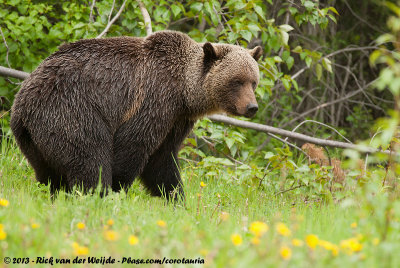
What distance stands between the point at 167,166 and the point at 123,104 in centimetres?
95

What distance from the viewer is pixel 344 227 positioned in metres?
3.24

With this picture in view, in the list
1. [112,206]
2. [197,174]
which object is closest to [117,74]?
[112,206]

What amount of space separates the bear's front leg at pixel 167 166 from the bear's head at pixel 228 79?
44cm

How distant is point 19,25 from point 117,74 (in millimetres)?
3224

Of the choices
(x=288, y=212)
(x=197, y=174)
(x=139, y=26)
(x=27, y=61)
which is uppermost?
(x=139, y=26)

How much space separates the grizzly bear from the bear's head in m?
0.01

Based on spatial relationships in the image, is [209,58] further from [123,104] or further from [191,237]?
[191,237]

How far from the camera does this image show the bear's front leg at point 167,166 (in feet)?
17.9

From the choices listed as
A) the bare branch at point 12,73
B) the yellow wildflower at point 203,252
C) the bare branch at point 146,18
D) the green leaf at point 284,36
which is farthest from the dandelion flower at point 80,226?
the green leaf at point 284,36

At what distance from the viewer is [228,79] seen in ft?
17.5

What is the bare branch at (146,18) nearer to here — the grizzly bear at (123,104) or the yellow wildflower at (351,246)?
the grizzly bear at (123,104)

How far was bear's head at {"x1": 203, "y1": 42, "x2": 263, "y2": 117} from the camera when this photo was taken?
5309 millimetres

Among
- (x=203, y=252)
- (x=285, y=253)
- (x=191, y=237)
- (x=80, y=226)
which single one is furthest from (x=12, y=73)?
(x=285, y=253)

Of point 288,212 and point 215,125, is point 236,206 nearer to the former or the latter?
point 288,212
